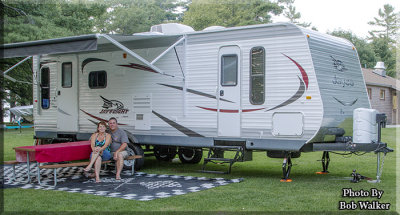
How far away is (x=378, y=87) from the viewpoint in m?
30.8

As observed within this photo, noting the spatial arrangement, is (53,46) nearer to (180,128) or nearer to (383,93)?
(180,128)

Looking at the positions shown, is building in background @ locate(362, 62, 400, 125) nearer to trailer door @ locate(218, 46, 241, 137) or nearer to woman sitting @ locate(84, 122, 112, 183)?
trailer door @ locate(218, 46, 241, 137)

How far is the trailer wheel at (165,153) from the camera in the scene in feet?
39.1

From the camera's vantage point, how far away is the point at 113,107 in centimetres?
1096

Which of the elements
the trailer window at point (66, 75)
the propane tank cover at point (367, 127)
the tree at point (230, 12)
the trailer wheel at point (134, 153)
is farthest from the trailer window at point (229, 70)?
the tree at point (230, 12)

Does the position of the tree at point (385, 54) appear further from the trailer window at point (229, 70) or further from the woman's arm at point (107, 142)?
the woman's arm at point (107, 142)

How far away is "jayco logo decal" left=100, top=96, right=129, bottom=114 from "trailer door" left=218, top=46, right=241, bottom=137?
251cm

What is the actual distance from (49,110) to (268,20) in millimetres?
31360

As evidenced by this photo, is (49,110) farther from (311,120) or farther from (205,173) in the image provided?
(311,120)

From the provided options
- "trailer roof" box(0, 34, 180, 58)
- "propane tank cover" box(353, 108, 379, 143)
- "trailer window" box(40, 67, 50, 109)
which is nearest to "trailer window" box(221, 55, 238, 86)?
"trailer roof" box(0, 34, 180, 58)

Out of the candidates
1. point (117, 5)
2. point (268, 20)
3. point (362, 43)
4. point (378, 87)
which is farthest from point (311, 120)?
point (117, 5)

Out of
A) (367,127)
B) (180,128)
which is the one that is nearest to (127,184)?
(180,128)

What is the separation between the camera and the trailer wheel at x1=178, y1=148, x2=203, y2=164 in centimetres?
1200

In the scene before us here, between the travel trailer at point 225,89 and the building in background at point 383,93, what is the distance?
21.2 meters
